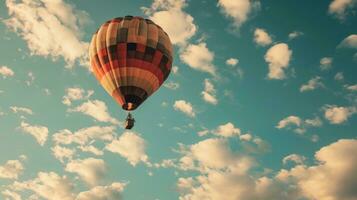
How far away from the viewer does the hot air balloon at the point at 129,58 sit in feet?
121

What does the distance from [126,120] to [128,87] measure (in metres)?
2.85

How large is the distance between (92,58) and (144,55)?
4987 millimetres

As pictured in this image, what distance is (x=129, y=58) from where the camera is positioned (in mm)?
37156

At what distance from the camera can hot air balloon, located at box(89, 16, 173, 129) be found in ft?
121

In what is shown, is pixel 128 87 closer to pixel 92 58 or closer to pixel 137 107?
pixel 137 107

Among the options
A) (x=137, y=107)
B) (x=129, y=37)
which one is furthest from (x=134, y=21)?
(x=137, y=107)

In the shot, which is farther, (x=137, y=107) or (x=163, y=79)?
(x=163, y=79)

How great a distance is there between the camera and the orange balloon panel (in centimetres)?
3700

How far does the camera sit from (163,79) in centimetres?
4009

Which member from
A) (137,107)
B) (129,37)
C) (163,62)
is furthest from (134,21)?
(137,107)

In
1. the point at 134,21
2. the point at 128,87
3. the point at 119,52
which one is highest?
the point at 134,21

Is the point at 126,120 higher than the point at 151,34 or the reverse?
the reverse

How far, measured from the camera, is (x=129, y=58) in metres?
37.2

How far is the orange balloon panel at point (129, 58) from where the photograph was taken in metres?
37.0
